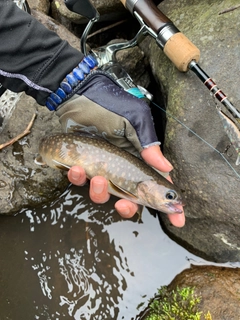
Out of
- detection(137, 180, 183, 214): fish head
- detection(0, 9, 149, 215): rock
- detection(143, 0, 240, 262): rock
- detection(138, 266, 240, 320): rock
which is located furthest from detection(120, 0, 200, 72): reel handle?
detection(138, 266, 240, 320): rock

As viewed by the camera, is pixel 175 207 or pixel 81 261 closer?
pixel 175 207

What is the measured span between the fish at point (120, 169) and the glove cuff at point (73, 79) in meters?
0.32

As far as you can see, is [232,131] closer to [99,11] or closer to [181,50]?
[181,50]

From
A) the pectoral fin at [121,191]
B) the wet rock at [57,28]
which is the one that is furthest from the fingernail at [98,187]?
the wet rock at [57,28]

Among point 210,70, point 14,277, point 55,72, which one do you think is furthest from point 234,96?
point 14,277

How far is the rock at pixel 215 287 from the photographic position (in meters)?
2.86

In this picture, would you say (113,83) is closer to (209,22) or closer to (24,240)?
(209,22)

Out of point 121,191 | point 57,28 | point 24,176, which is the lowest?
point 24,176

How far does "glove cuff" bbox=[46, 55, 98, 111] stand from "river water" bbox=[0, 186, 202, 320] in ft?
3.23

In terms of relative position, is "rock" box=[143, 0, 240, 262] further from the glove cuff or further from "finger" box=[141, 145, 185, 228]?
the glove cuff

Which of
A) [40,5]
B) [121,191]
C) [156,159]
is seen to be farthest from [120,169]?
[40,5]

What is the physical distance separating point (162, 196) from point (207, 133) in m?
0.61

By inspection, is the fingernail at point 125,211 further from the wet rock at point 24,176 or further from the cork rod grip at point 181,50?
the cork rod grip at point 181,50

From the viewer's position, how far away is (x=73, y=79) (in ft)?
9.30
